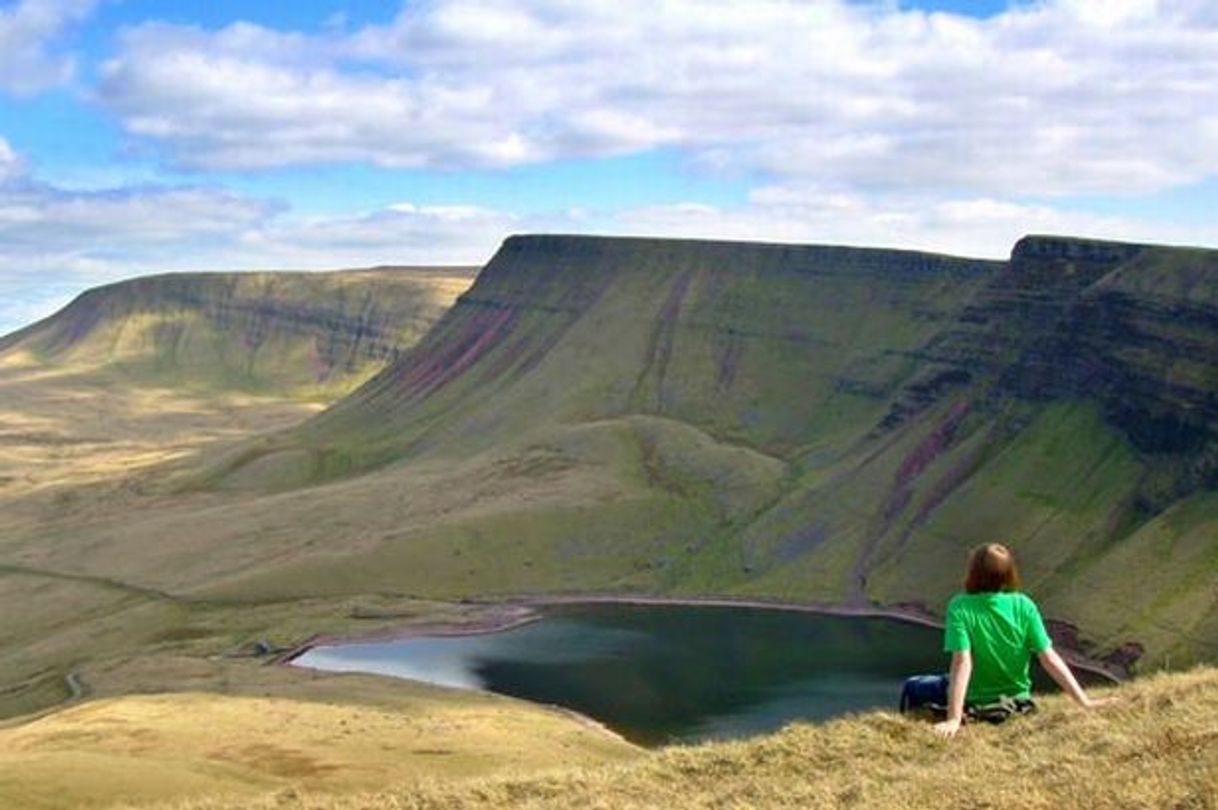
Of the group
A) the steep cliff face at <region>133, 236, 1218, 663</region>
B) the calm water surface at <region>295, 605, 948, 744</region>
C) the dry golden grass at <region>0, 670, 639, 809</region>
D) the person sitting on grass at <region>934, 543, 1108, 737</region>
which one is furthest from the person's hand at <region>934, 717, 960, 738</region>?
the steep cliff face at <region>133, 236, 1218, 663</region>

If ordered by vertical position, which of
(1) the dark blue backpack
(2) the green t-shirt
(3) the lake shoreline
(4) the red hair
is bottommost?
(3) the lake shoreline

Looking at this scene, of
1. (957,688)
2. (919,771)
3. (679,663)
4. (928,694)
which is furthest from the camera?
(679,663)

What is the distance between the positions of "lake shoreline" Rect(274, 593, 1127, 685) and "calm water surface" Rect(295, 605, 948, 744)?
1597 millimetres

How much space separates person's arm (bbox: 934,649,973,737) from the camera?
69.2 feet

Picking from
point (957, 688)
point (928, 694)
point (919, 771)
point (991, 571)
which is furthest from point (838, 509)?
point (991, 571)

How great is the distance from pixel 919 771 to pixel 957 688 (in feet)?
7.74

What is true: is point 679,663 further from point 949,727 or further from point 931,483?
point 949,727

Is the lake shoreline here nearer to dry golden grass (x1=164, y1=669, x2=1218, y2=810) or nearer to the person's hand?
dry golden grass (x1=164, y1=669, x2=1218, y2=810)

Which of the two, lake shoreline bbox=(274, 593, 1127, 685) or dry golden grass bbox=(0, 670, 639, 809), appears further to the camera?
lake shoreline bbox=(274, 593, 1127, 685)

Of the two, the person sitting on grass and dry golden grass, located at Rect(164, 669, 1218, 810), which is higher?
the person sitting on grass

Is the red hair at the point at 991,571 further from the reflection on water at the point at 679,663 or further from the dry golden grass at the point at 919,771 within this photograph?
the reflection on water at the point at 679,663

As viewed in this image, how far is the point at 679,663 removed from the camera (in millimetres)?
106875

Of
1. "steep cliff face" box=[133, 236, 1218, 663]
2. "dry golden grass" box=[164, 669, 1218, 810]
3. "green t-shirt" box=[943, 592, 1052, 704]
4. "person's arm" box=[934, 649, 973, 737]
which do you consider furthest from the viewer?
"steep cliff face" box=[133, 236, 1218, 663]

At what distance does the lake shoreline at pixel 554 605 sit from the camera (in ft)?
397
